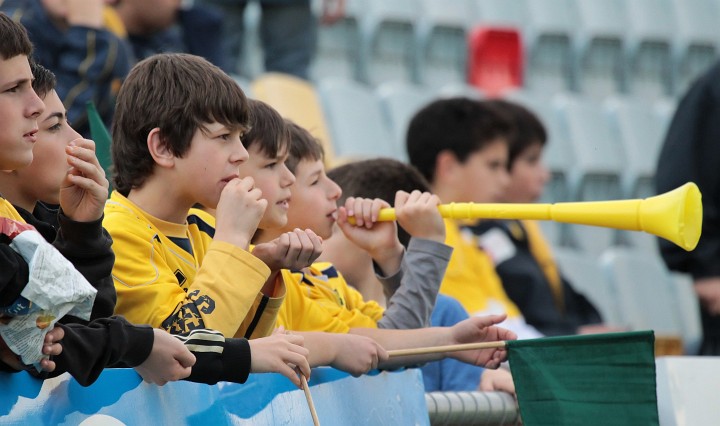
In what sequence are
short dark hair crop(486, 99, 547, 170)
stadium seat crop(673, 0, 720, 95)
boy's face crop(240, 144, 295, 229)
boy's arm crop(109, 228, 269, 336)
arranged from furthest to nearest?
stadium seat crop(673, 0, 720, 95) < short dark hair crop(486, 99, 547, 170) < boy's face crop(240, 144, 295, 229) < boy's arm crop(109, 228, 269, 336)

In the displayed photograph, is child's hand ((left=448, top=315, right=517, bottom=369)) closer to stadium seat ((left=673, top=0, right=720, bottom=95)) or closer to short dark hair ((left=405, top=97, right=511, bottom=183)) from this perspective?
short dark hair ((left=405, top=97, right=511, bottom=183))

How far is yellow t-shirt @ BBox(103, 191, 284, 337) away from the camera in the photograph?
211 cm

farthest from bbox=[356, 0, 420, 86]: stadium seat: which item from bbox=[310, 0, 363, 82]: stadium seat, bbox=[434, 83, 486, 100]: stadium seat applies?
bbox=[434, 83, 486, 100]: stadium seat

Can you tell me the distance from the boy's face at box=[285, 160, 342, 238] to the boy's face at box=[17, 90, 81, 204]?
2.58ft

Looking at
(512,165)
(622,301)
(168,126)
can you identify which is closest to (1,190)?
(168,126)

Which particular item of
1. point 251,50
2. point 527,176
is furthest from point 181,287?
point 251,50

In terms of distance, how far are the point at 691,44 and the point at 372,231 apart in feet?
20.2

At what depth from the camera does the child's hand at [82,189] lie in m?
1.89

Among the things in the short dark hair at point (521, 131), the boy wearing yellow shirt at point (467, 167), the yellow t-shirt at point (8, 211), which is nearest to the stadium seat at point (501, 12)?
the short dark hair at point (521, 131)

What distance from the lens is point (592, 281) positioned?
657cm

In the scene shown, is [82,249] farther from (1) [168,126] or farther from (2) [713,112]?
(2) [713,112]

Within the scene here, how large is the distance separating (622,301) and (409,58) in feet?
6.53

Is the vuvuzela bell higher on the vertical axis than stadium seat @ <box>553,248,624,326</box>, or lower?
higher

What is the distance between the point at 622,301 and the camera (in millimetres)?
6711
